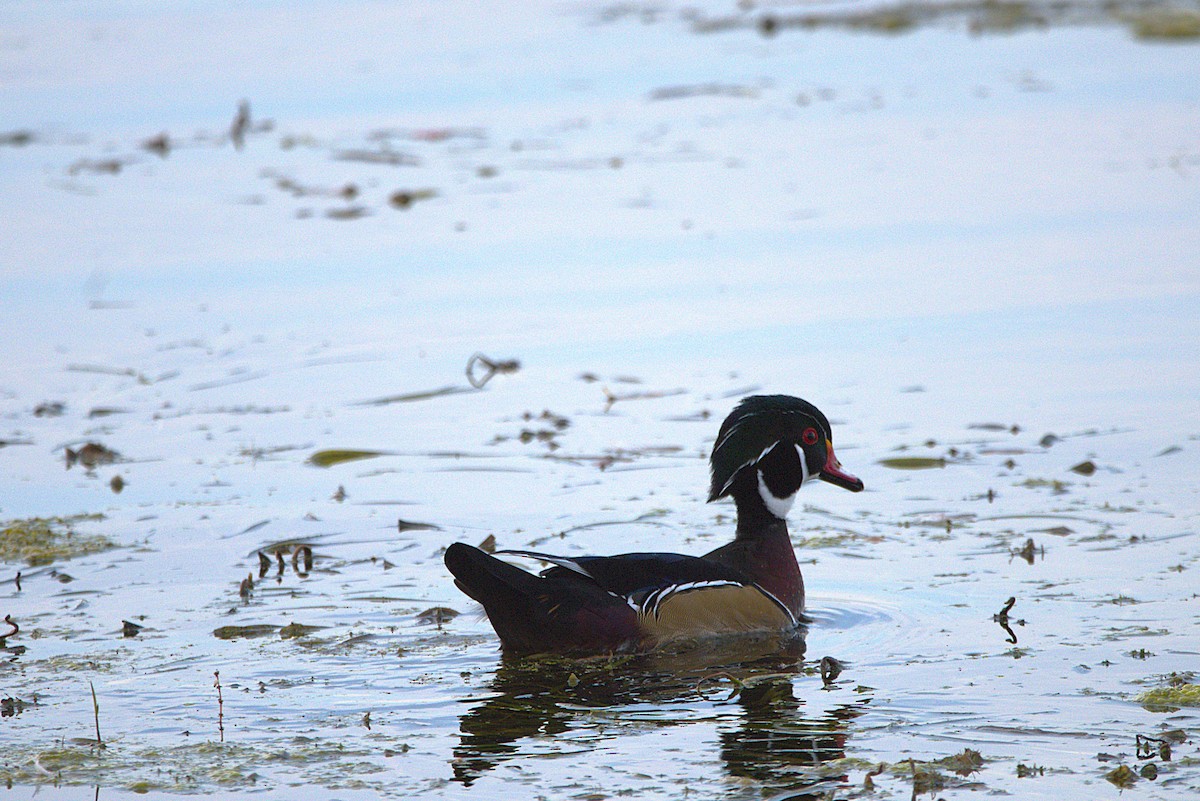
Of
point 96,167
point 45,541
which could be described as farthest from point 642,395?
point 96,167

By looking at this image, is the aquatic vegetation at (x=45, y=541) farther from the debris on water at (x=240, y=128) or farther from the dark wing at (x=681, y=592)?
the debris on water at (x=240, y=128)

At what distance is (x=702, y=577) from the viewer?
7434 mm

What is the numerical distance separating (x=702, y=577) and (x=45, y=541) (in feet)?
11.2

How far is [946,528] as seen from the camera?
340 inches

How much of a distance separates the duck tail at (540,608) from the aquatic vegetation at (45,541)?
2436 millimetres

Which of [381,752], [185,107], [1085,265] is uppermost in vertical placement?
[185,107]

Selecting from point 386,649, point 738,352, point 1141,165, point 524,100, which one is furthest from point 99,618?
point 524,100

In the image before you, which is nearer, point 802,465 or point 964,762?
point 964,762

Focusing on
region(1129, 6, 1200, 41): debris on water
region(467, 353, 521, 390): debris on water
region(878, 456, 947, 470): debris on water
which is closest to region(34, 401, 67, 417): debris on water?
region(467, 353, 521, 390): debris on water

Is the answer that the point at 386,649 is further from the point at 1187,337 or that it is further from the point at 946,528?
the point at 1187,337

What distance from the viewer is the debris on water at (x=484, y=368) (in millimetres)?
11445

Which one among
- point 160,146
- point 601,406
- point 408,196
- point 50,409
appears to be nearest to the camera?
point 601,406

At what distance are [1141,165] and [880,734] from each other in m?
11.5

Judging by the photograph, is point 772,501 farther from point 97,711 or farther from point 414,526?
point 97,711
